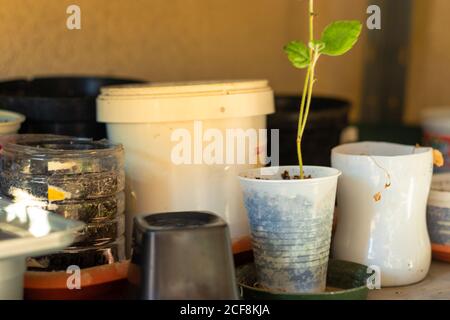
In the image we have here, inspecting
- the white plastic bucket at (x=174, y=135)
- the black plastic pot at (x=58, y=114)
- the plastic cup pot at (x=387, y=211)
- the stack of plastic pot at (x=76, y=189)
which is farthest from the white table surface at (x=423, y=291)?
the black plastic pot at (x=58, y=114)

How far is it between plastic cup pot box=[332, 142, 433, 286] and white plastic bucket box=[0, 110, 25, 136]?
451 mm

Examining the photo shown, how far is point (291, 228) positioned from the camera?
846mm

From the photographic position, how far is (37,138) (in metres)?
0.97

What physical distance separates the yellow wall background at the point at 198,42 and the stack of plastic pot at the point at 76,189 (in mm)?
425

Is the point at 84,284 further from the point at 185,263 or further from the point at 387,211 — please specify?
the point at 387,211

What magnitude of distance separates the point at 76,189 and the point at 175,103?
0.18 m

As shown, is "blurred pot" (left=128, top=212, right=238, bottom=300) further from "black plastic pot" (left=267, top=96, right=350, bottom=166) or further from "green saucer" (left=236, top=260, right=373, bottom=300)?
"black plastic pot" (left=267, top=96, right=350, bottom=166)

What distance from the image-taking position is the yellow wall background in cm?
130

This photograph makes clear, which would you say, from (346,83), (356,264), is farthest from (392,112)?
(356,264)

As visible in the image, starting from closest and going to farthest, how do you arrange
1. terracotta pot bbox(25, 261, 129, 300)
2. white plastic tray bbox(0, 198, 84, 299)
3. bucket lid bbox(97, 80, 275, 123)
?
white plastic tray bbox(0, 198, 84, 299), terracotta pot bbox(25, 261, 129, 300), bucket lid bbox(97, 80, 275, 123)

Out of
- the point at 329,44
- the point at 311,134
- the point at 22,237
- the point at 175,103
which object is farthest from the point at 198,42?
the point at 22,237

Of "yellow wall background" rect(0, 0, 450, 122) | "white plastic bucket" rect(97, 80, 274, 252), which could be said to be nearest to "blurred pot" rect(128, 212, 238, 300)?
"white plastic bucket" rect(97, 80, 274, 252)

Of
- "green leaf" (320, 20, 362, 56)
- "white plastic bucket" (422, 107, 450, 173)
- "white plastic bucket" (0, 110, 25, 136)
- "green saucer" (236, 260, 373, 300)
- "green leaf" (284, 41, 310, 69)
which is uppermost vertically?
"green leaf" (320, 20, 362, 56)

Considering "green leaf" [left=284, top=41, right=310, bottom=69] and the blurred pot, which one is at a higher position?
"green leaf" [left=284, top=41, right=310, bottom=69]
